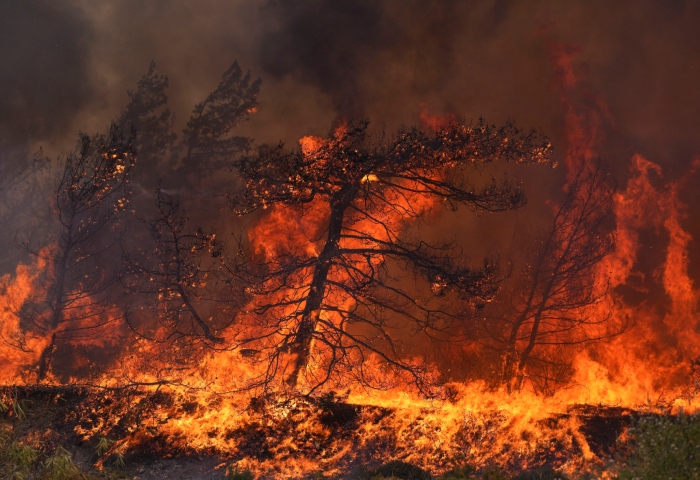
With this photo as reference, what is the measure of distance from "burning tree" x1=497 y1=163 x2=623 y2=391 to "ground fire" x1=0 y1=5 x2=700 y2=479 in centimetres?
7

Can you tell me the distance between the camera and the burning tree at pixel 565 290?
61.4 feet

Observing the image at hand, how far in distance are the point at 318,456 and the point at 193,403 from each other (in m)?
4.01

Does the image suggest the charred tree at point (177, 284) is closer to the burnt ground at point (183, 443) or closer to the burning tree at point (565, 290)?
the burnt ground at point (183, 443)

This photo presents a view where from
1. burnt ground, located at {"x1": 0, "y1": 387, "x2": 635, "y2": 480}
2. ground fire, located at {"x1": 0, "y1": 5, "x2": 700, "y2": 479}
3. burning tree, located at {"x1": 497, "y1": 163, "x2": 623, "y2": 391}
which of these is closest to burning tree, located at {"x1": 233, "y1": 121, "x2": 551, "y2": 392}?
ground fire, located at {"x1": 0, "y1": 5, "x2": 700, "y2": 479}

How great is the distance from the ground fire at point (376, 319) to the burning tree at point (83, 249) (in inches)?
5.2

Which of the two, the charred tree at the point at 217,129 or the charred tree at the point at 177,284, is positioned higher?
the charred tree at the point at 217,129

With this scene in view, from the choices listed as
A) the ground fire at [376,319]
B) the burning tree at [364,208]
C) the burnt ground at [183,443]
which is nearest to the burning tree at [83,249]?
the ground fire at [376,319]

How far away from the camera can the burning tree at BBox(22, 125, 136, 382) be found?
18469 millimetres

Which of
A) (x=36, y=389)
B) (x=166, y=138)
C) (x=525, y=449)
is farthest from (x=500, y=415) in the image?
(x=166, y=138)

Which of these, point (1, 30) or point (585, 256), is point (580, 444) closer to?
point (585, 256)

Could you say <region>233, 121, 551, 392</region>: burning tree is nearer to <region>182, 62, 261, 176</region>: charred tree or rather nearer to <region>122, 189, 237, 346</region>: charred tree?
<region>122, 189, 237, 346</region>: charred tree

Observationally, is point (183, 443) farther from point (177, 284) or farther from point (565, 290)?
point (565, 290)

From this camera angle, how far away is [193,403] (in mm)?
17453

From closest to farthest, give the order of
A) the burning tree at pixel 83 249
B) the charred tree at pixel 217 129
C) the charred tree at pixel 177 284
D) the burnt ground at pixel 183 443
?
the burnt ground at pixel 183 443 → the charred tree at pixel 177 284 → the burning tree at pixel 83 249 → the charred tree at pixel 217 129
